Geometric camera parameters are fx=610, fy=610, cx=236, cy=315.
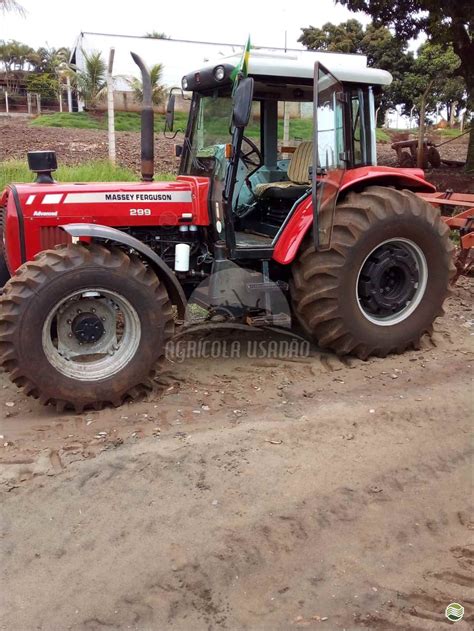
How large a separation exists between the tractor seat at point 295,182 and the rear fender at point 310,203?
37 centimetres

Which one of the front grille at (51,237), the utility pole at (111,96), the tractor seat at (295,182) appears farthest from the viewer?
the utility pole at (111,96)

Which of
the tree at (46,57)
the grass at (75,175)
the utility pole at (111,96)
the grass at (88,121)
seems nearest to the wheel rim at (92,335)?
the grass at (75,175)

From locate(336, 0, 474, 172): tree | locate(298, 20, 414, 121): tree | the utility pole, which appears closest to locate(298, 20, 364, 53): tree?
locate(298, 20, 414, 121): tree

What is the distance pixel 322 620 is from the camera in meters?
2.39

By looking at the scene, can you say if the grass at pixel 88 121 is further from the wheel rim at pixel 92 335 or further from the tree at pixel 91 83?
the wheel rim at pixel 92 335

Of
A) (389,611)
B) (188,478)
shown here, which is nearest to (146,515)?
(188,478)

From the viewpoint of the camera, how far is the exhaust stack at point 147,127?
15.5 feet

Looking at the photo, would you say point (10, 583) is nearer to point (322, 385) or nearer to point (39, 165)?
point (322, 385)

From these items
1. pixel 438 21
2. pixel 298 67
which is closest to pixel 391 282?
pixel 298 67

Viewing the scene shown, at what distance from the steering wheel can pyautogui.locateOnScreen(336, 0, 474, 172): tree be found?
784 cm

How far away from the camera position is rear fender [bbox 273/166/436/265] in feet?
14.9

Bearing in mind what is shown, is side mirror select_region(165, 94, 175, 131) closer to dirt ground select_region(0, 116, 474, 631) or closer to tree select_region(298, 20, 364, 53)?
dirt ground select_region(0, 116, 474, 631)

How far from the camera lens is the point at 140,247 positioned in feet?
13.6

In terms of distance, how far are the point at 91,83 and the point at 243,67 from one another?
28730mm
